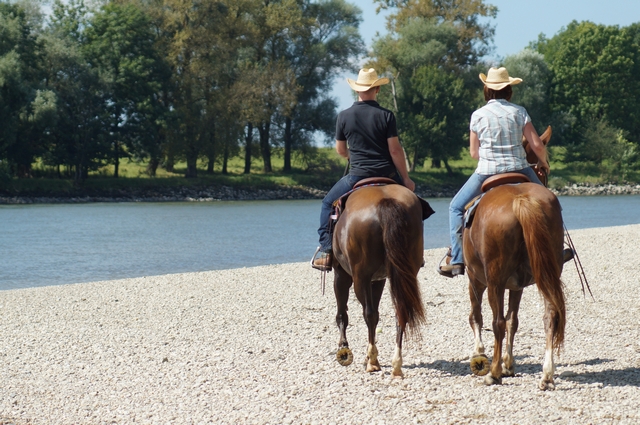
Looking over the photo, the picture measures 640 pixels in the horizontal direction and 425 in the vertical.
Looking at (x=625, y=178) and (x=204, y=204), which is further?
(x=625, y=178)

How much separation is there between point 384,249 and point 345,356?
115cm

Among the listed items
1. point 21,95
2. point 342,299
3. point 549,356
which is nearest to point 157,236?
point 21,95

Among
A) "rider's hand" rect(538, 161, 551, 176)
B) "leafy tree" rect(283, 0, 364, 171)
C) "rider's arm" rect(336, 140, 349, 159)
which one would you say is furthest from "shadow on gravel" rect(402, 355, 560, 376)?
"leafy tree" rect(283, 0, 364, 171)

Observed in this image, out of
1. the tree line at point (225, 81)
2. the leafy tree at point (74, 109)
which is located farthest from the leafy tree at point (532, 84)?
the leafy tree at point (74, 109)

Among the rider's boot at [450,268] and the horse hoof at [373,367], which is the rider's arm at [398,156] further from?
the horse hoof at [373,367]

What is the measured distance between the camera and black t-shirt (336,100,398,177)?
8031 millimetres

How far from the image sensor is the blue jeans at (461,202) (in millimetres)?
7723

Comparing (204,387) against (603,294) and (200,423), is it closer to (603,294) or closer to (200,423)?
(200,423)

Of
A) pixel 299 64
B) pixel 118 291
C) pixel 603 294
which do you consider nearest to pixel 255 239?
pixel 118 291

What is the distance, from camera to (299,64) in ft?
217

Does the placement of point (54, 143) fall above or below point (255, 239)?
above

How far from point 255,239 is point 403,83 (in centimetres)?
4073

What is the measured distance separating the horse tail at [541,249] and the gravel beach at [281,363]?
2.67 ft

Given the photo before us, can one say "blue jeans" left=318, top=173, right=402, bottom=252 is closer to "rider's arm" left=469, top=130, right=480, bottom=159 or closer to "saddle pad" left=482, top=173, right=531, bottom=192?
"rider's arm" left=469, top=130, right=480, bottom=159
